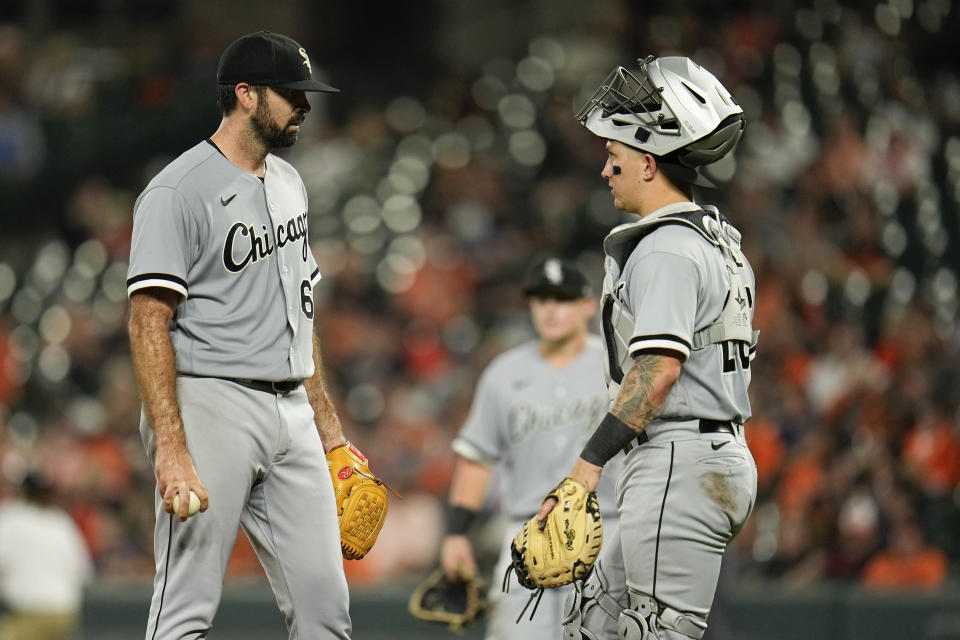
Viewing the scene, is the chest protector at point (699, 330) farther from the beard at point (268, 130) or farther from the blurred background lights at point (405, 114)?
the blurred background lights at point (405, 114)

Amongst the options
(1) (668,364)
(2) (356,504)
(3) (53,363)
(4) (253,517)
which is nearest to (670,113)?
(1) (668,364)

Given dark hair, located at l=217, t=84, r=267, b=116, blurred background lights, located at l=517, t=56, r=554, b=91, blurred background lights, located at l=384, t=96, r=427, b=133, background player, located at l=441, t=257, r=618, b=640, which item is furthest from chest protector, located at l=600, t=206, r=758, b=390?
blurred background lights, located at l=517, t=56, r=554, b=91

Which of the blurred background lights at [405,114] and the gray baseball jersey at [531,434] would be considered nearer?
the gray baseball jersey at [531,434]

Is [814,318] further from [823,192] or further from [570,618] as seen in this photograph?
[570,618]

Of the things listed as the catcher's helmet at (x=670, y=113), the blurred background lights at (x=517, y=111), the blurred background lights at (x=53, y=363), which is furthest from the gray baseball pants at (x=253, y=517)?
the blurred background lights at (x=517, y=111)

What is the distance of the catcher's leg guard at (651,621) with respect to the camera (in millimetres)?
4066

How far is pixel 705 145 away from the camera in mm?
4266

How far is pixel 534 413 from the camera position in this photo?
627cm

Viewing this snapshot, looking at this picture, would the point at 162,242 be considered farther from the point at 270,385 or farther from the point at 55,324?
the point at 55,324

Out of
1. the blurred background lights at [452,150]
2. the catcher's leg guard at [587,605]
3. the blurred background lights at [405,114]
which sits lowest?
the catcher's leg guard at [587,605]

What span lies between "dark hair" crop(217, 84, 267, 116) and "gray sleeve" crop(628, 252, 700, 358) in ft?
4.22

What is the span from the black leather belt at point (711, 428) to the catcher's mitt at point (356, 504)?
34.5 inches

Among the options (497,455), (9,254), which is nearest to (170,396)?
(497,455)

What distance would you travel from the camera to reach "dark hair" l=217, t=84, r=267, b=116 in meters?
4.37
